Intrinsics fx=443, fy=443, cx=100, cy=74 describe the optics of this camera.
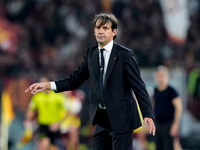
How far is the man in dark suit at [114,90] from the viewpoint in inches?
149

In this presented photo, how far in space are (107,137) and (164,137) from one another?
11.3ft

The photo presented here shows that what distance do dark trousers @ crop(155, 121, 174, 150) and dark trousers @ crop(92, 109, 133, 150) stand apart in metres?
3.36

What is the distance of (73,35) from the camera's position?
1309cm

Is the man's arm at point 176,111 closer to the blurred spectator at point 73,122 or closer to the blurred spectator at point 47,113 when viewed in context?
the blurred spectator at point 47,113

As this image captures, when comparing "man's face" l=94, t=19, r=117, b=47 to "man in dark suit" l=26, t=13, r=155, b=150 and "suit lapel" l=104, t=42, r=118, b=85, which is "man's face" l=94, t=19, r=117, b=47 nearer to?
"man in dark suit" l=26, t=13, r=155, b=150

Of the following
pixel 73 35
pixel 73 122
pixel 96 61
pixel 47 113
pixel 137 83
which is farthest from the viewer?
pixel 73 35

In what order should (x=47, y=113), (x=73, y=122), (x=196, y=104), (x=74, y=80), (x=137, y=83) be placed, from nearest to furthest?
(x=137, y=83) → (x=74, y=80) → (x=47, y=113) → (x=73, y=122) → (x=196, y=104)

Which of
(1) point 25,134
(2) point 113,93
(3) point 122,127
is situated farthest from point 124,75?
(1) point 25,134

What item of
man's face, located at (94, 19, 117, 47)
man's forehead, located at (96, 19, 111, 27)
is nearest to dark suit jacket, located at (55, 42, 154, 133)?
man's face, located at (94, 19, 117, 47)

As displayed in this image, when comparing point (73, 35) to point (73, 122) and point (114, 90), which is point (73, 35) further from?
point (114, 90)

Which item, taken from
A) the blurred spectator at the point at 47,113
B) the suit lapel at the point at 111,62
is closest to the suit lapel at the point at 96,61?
the suit lapel at the point at 111,62

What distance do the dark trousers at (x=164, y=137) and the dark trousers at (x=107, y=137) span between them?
336 centimetres

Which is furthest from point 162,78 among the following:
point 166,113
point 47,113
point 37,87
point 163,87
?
point 37,87

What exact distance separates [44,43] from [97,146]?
358 inches
